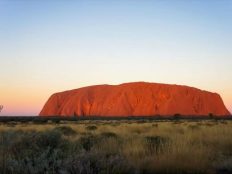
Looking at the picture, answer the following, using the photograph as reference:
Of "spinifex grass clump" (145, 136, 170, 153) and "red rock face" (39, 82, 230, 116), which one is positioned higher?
"red rock face" (39, 82, 230, 116)

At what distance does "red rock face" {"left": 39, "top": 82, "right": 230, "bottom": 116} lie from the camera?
461ft

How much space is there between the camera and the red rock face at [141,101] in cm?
14050

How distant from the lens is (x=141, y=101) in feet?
475

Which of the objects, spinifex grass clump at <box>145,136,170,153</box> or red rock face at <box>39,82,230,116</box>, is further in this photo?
red rock face at <box>39,82,230,116</box>

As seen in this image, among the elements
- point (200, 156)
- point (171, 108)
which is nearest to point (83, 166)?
point (200, 156)

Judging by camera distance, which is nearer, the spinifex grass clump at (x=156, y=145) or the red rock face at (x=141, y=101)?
the spinifex grass clump at (x=156, y=145)

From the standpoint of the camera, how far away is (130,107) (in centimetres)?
14462

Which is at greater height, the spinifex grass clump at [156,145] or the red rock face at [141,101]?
the red rock face at [141,101]

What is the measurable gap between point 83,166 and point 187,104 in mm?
136308

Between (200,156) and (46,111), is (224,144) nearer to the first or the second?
(200,156)

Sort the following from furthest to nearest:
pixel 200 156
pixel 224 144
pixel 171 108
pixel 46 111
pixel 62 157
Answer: pixel 46 111
pixel 171 108
pixel 224 144
pixel 200 156
pixel 62 157

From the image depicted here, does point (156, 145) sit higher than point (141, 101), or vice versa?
point (141, 101)

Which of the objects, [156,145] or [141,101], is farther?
[141,101]

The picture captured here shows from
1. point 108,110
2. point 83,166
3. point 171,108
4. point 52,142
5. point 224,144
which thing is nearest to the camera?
point 83,166
